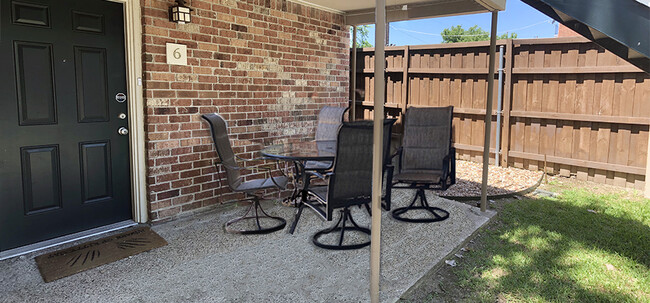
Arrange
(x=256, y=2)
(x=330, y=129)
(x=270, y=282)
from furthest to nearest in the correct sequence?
(x=330, y=129), (x=256, y=2), (x=270, y=282)

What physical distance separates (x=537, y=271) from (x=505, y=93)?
381cm

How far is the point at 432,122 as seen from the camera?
14.7 ft

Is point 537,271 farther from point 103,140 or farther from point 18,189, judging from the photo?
point 18,189

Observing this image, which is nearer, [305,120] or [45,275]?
[45,275]

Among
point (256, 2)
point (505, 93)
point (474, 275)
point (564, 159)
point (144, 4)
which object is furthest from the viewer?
point (505, 93)

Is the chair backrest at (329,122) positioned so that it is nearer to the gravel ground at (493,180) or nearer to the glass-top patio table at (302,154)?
the glass-top patio table at (302,154)

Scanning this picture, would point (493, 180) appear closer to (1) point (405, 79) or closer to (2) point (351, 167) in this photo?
(1) point (405, 79)

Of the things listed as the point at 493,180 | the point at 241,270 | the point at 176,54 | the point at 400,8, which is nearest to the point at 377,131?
the point at 241,270

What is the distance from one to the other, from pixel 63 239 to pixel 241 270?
1626 mm

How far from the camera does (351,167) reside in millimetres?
3053

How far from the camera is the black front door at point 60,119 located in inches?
118

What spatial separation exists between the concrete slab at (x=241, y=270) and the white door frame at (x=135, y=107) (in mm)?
296

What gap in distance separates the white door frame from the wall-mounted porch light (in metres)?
0.27

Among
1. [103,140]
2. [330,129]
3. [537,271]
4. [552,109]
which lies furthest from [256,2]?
[552,109]
